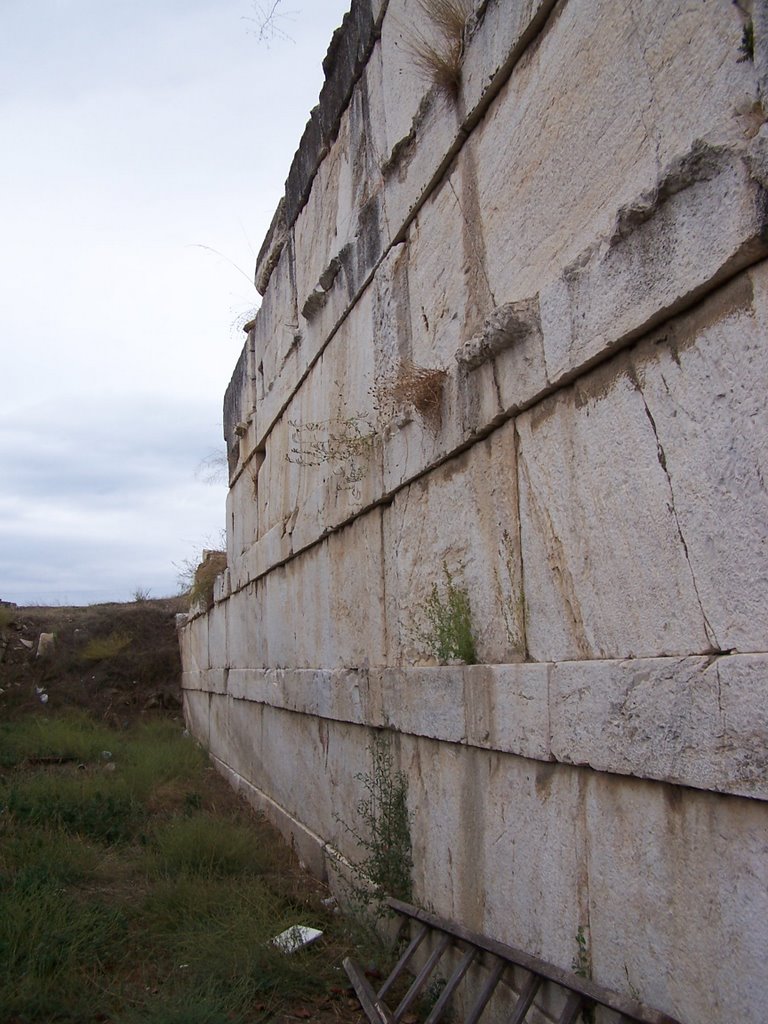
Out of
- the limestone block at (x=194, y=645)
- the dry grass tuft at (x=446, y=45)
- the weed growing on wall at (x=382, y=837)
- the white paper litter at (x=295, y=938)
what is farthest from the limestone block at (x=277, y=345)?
the limestone block at (x=194, y=645)

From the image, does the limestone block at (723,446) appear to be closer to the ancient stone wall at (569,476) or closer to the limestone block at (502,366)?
the ancient stone wall at (569,476)

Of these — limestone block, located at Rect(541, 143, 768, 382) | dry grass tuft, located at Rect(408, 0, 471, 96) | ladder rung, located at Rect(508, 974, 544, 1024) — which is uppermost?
dry grass tuft, located at Rect(408, 0, 471, 96)

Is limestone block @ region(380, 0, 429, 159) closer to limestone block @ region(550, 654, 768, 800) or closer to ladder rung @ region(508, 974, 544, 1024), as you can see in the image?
limestone block @ region(550, 654, 768, 800)

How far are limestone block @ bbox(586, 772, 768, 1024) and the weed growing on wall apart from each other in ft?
5.03

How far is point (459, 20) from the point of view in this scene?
3.58m

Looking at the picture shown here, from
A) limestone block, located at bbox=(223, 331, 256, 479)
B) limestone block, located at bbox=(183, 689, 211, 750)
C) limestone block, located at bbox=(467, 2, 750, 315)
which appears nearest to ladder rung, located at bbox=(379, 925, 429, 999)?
limestone block, located at bbox=(467, 2, 750, 315)

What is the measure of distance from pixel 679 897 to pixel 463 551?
1.59 metres

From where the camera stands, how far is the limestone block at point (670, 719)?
1.99m

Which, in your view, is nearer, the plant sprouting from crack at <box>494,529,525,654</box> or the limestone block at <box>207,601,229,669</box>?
the plant sprouting from crack at <box>494,529,525,654</box>

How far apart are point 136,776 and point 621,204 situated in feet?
24.2

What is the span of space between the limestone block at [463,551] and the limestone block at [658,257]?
1.81 feet

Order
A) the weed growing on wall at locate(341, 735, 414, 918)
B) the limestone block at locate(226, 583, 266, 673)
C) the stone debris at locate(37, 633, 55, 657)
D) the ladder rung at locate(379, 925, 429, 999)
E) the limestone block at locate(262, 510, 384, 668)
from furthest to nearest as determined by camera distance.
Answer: the stone debris at locate(37, 633, 55, 657) < the limestone block at locate(226, 583, 266, 673) < the limestone block at locate(262, 510, 384, 668) < the weed growing on wall at locate(341, 735, 414, 918) < the ladder rung at locate(379, 925, 429, 999)

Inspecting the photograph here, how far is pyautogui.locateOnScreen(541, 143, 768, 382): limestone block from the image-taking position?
207 centimetres

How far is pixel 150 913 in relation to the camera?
4.74 meters
